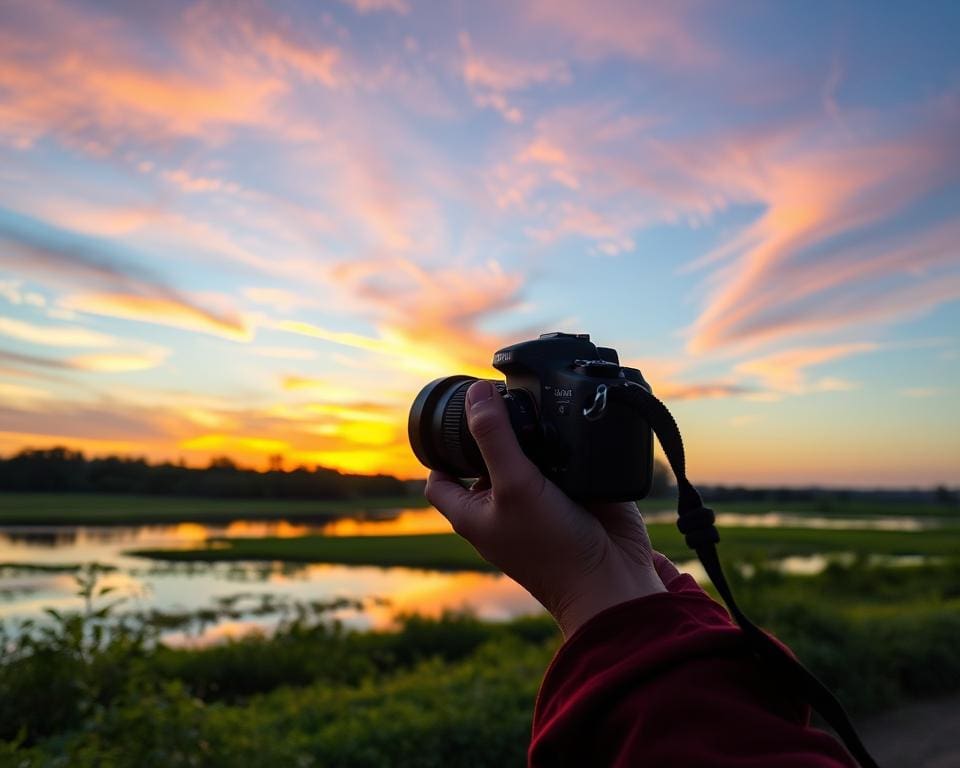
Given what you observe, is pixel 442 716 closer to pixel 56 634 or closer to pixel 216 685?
pixel 56 634

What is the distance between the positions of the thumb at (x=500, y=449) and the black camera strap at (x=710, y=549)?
0.66 ft

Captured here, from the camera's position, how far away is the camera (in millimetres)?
1144

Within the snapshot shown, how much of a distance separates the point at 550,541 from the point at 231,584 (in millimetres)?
16606

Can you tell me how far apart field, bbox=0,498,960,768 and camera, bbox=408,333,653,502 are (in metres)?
2.03

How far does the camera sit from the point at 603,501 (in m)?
1.13

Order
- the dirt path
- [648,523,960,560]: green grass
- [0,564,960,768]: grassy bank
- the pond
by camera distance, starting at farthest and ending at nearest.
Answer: [648,523,960,560]: green grass
the pond
the dirt path
[0,564,960,768]: grassy bank

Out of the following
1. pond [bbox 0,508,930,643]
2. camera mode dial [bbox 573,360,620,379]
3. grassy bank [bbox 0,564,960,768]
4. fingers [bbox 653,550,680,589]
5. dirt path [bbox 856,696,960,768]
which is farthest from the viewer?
Answer: pond [bbox 0,508,930,643]

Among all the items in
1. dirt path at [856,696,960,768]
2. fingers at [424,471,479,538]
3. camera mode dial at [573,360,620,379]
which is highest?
camera mode dial at [573,360,620,379]

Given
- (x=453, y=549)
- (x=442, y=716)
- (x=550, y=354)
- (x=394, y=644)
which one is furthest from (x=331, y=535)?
(x=550, y=354)

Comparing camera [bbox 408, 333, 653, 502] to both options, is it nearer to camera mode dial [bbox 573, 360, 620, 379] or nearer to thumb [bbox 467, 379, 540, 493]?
camera mode dial [bbox 573, 360, 620, 379]

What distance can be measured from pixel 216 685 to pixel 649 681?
8.47 m

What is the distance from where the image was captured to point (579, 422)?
122 centimetres

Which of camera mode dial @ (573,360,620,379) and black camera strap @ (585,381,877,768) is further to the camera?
camera mode dial @ (573,360,620,379)

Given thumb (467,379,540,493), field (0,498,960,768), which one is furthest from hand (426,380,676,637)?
field (0,498,960,768)
